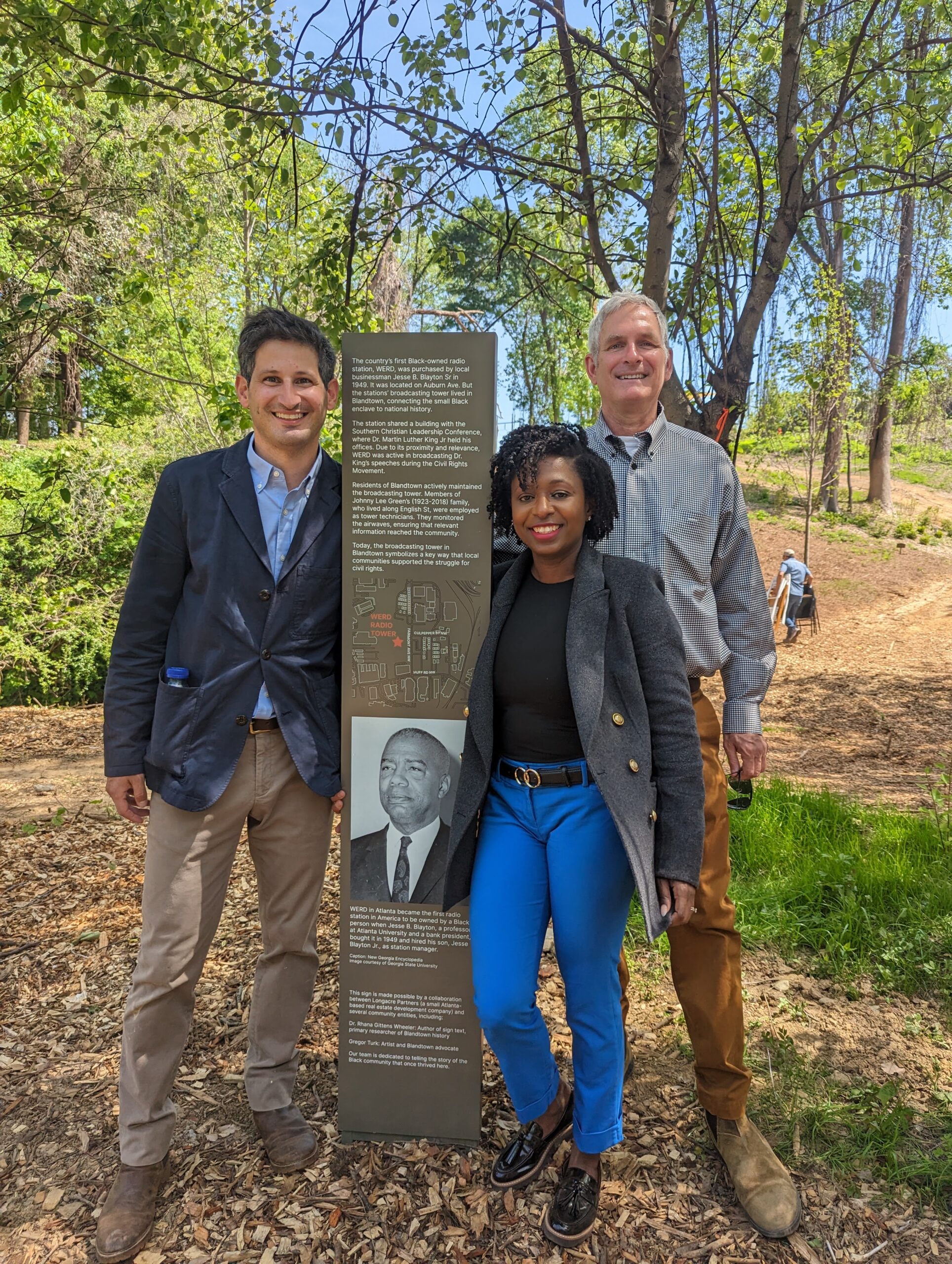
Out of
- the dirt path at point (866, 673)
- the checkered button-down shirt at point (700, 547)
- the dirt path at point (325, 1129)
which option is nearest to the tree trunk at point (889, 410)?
the dirt path at point (866, 673)

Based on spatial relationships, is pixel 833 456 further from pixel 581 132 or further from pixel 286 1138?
pixel 286 1138

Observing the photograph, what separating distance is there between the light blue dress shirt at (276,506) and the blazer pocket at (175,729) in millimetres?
229

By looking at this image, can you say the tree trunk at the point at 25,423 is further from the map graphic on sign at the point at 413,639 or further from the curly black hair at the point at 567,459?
the curly black hair at the point at 567,459

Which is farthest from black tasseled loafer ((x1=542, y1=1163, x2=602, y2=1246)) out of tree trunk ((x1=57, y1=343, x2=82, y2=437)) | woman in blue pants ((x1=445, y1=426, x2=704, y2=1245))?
tree trunk ((x1=57, y1=343, x2=82, y2=437))

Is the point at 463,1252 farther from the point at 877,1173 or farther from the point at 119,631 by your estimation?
the point at 119,631

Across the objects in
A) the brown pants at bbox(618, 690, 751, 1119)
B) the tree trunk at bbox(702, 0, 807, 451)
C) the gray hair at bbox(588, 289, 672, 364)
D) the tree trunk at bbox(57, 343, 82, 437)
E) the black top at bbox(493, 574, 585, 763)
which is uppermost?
the tree trunk at bbox(57, 343, 82, 437)

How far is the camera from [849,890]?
4207 mm

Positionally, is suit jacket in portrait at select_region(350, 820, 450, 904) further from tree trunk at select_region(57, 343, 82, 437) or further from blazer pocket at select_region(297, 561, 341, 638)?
tree trunk at select_region(57, 343, 82, 437)

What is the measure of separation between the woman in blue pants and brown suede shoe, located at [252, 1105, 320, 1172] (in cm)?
78

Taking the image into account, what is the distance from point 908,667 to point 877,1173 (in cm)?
1146

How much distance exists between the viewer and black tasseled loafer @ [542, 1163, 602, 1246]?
2432mm

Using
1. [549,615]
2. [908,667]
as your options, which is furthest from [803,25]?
[908,667]

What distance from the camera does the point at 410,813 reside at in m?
2.79

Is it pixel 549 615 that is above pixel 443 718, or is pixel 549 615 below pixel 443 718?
above
